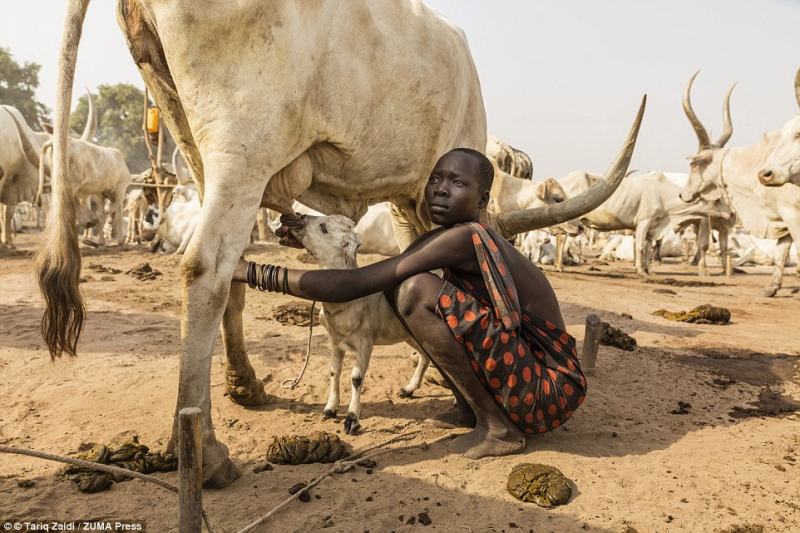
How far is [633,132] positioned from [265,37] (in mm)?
1918

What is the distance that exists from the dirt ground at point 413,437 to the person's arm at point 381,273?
77 cm

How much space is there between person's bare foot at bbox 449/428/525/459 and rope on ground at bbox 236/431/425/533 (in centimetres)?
25

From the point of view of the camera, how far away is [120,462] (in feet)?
7.32

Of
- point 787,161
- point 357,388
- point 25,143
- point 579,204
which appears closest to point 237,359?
point 357,388

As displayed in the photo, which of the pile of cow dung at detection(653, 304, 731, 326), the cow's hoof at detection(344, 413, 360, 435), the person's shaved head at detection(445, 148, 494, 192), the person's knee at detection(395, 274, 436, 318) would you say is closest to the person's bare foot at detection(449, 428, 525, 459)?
the cow's hoof at detection(344, 413, 360, 435)

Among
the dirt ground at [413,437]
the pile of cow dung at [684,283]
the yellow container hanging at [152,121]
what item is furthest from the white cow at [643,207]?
the yellow container hanging at [152,121]

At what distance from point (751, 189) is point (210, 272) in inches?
373

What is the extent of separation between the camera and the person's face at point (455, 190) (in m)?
2.41

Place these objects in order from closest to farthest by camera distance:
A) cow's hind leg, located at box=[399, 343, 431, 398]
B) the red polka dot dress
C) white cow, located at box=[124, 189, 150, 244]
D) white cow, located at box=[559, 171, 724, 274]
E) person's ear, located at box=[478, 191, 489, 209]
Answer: the red polka dot dress → person's ear, located at box=[478, 191, 489, 209] → cow's hind leg, located at box=[399, 343, 431, 398] → white cow, located at box=[559, 171, 724, 274] → white cow, located at box=[124, 189, 150, 244]

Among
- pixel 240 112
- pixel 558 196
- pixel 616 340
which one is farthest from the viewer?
pixel 558 196

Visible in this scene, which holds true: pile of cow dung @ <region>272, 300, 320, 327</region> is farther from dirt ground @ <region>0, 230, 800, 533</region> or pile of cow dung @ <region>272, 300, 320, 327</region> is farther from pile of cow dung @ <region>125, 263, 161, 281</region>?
pile of cow dung @ <region>125, 263, 161, 281</region>

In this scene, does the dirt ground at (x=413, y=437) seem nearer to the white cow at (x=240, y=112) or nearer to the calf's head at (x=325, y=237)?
the white cow at (x=240, y=112)

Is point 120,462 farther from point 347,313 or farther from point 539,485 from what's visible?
point 539,485

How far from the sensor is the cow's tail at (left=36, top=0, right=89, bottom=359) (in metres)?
2.10
